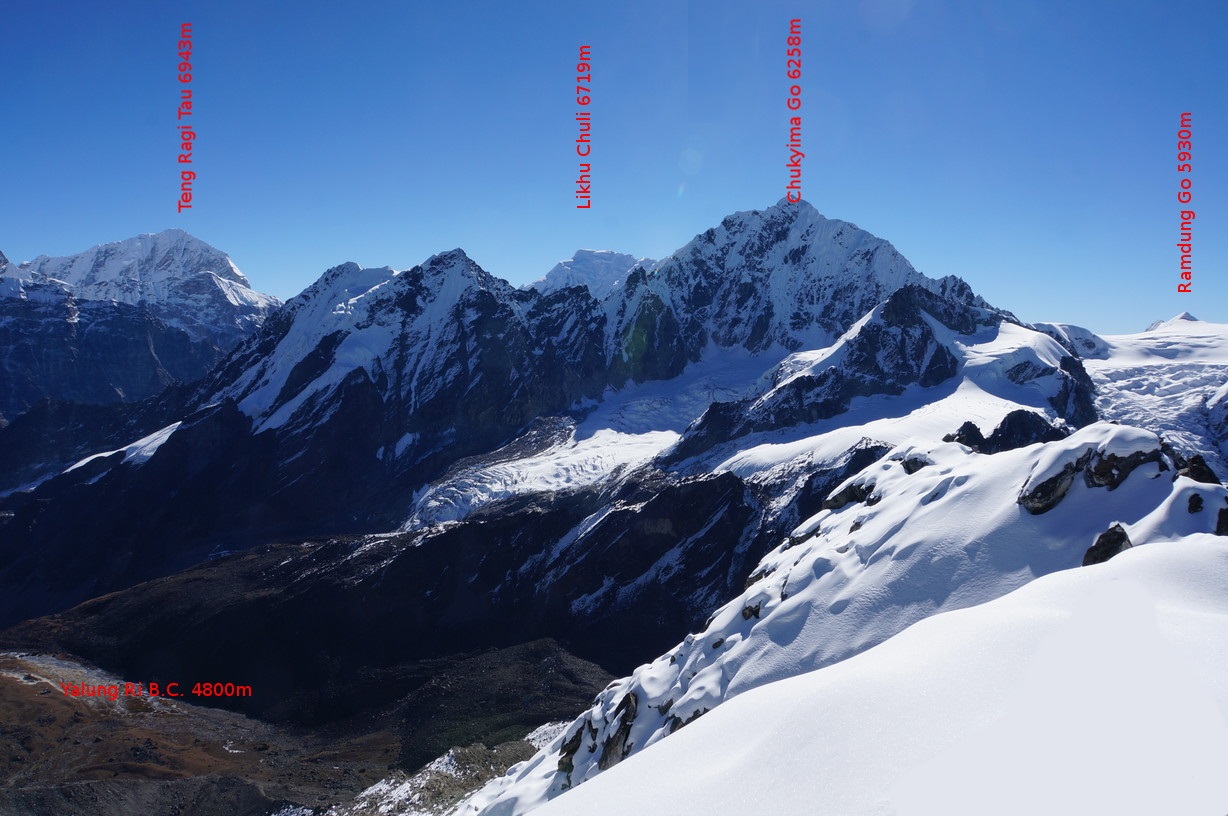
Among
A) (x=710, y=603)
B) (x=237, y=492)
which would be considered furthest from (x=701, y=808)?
(x=237, y=492)

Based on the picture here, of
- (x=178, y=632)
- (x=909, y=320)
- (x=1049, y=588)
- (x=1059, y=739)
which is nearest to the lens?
(x=1059, y=739)

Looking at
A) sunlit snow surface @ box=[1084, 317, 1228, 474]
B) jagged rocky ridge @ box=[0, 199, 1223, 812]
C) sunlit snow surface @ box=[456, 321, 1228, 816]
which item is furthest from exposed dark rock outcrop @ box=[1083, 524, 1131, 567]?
sunlit snow surface @ box=[1084, 317, 1228, 474]

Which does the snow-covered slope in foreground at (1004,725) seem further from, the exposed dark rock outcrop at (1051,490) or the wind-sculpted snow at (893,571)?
the exposed dark rock outcrop at (1051,490)

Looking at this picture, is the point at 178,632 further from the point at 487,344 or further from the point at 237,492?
the point at 487,344

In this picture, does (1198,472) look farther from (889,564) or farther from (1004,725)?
(1004,725)

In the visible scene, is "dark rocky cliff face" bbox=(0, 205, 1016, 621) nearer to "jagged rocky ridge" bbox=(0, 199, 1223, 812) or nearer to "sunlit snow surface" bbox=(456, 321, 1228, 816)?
"jagged rocky ridge" bbox=(0, 199, 1223, 812)

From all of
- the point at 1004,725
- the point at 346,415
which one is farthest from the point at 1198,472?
the point at 346,415
